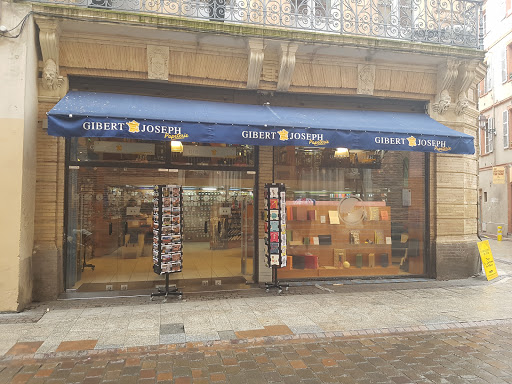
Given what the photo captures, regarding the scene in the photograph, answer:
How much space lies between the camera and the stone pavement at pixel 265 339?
437 cm

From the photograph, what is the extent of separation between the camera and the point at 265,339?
536cm

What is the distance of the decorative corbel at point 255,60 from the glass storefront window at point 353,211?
179cm

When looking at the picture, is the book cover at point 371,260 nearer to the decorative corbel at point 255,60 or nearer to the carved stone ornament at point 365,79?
the carved stone ornament at point 365,79

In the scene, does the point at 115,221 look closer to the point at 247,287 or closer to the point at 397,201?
the point at 247,287

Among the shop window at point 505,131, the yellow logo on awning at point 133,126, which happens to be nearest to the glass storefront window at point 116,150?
the yellow logo on awning at point 133,126

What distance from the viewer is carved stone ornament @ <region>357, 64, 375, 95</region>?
→ 8844mm

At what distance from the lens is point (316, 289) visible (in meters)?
8.39

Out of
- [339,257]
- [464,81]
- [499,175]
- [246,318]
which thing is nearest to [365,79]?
[464,81]

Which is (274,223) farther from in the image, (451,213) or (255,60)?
(451,213)

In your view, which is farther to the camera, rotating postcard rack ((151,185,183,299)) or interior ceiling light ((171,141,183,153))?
interior ceiling light ((171,141,183,153))

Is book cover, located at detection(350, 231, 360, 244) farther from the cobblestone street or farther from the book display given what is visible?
the cobblestone street

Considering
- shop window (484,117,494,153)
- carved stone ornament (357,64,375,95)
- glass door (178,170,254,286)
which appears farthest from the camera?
shop window (484,117,494,153)

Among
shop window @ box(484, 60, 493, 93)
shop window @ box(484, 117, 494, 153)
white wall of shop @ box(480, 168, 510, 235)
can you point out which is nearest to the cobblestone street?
white wall of shop @ box(480, 168, 510, 235)

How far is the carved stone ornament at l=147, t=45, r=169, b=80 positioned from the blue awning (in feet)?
1.61
